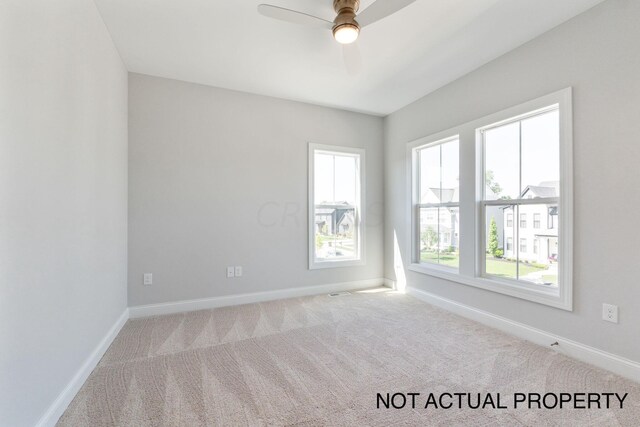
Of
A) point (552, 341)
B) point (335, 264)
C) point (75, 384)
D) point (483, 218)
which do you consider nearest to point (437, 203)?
point (483, 218)

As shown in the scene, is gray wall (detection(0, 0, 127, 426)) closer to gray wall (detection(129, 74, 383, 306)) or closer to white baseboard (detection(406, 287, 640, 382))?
gray wall (detection(129, 74, 383, 306))

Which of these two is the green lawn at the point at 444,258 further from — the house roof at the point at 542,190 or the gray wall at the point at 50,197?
the gray wall at the point at 50,197

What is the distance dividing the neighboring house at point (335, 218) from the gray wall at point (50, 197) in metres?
2.50

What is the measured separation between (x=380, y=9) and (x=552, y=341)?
2.90 meters

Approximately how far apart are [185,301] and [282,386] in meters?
1.96

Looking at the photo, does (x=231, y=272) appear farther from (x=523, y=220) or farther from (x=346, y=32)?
(x=523, y=220)

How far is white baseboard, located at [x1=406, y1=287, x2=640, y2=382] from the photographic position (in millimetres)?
1980

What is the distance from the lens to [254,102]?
369 centimetres

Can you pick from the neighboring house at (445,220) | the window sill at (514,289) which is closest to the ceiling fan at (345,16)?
the neighboring house at (445,220)

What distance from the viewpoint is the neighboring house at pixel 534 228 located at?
98.2 inches

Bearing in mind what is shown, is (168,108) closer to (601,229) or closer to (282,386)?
(282,386)

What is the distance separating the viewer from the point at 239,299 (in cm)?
358

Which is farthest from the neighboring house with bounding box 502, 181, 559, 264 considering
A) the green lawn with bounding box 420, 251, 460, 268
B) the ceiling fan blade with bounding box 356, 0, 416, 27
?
the ceiling fan blade with bounding box 356, 0, 416, 27

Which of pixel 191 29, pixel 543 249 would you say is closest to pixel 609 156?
pixel 543 249
